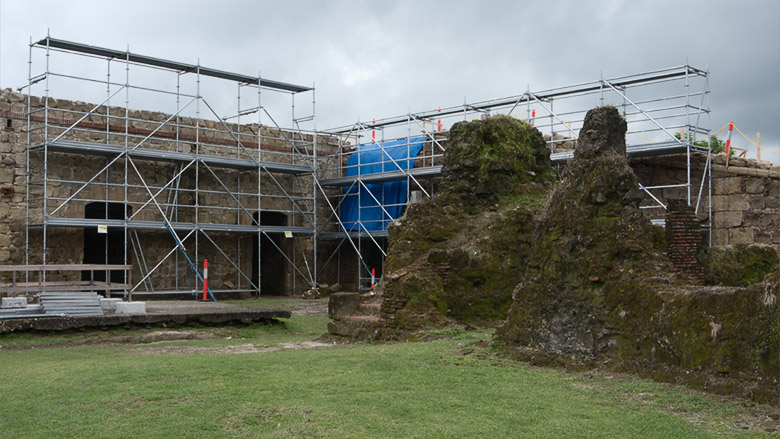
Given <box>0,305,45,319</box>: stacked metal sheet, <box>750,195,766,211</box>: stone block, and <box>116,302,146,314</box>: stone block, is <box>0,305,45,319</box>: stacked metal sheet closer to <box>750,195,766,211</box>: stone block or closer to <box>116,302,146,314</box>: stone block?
<box>116,302,146,314</box>: stone block

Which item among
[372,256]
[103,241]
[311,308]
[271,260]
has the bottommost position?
[311,308]

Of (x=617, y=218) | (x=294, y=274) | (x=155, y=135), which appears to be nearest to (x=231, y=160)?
(x=155, y=135)

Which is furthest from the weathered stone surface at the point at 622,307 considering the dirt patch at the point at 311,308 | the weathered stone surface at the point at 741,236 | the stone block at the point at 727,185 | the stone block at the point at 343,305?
the dirt patch at the point at 311,308

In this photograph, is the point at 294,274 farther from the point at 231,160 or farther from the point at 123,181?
the point at 123,181

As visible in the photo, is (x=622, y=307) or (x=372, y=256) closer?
(x=622, y=307)

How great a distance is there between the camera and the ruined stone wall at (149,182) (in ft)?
61.2

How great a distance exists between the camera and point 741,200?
16.2 m

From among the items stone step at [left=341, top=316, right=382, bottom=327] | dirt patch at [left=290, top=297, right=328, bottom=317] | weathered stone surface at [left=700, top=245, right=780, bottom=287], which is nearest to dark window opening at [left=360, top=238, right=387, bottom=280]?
dirt patch at [left=290, top=297, right=328, bottom=317]

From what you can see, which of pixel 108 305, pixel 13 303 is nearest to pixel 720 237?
pixel 108 305

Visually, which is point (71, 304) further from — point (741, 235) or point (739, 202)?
point (739, 202)

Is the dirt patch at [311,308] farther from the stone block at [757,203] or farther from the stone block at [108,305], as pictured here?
the stone block at [757,203]

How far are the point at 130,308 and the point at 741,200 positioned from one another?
1243 centimetres

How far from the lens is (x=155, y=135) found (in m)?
21.1

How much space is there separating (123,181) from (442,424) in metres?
17.1
